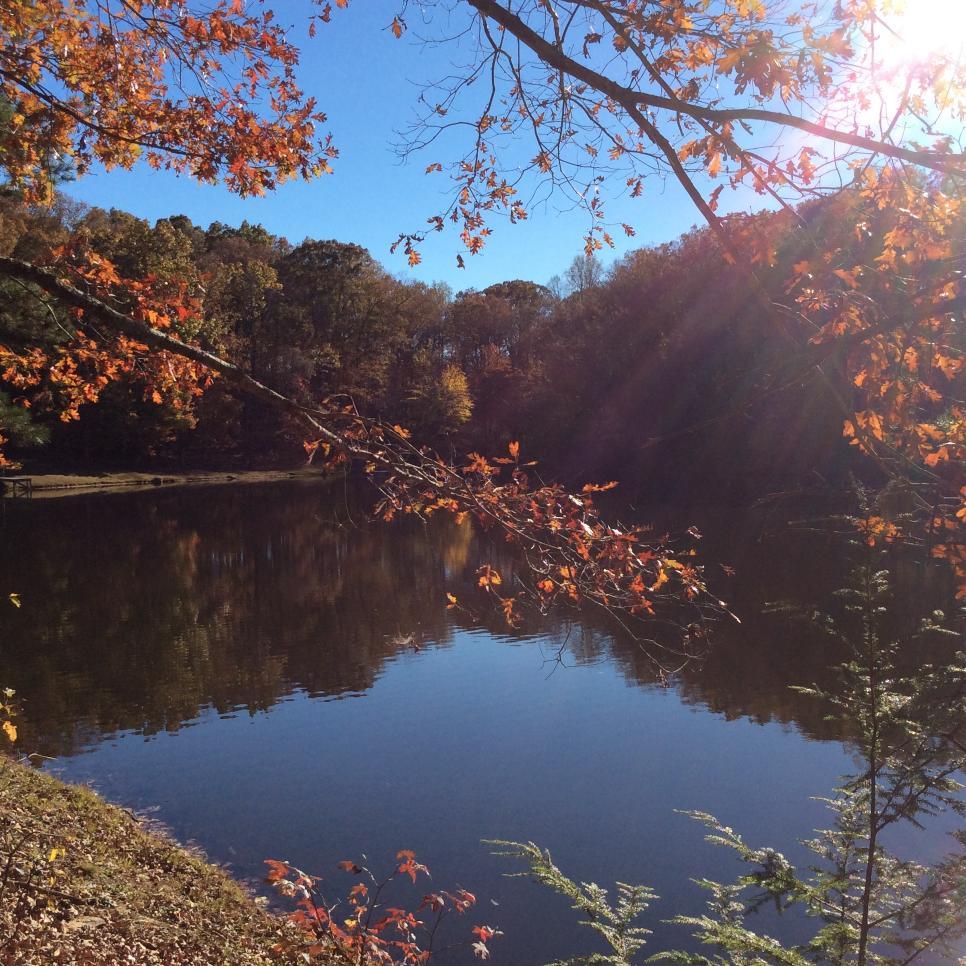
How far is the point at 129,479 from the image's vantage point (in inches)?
1623

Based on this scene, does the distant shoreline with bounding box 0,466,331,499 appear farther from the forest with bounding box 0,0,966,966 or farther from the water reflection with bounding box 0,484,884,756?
the forest with bounding box 0,0,966,966

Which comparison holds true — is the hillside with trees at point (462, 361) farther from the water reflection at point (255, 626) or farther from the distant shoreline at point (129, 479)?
the water reflection at point (255, 626)

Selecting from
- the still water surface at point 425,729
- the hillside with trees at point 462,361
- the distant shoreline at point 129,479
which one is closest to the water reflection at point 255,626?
the still water surface at point 425,729

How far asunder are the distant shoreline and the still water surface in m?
18.6

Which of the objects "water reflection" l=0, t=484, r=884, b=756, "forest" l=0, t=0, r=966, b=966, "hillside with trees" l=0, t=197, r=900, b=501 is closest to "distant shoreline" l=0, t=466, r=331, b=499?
"hillside with trees" l=0, t=197, r=900, b=501

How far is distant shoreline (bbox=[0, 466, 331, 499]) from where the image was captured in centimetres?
3719

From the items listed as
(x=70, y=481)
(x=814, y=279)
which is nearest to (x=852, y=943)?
(x=814, y=279)

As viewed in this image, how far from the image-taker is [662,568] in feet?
11.2

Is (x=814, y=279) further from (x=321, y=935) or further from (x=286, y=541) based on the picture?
(x=286, y=541)

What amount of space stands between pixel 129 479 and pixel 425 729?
35642mm

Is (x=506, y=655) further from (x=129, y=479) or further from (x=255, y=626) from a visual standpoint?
(x=129, y=479)

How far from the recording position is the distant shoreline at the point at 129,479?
37188 millimetres

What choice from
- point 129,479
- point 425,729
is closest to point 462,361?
point 129,479

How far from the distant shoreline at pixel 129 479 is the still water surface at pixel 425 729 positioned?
18557mm
